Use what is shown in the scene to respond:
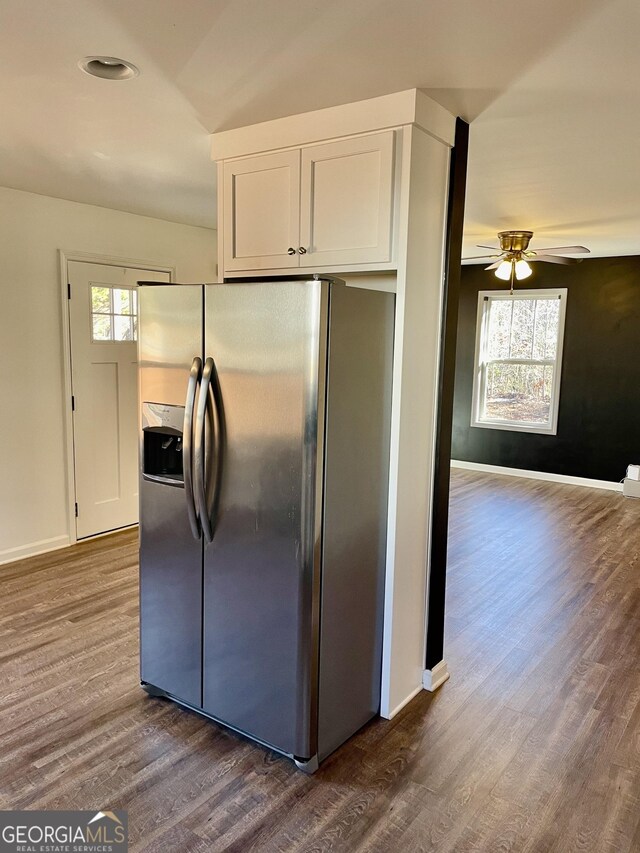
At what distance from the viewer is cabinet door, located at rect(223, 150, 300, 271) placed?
2467mm

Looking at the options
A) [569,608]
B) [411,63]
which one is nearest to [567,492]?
[569,608]

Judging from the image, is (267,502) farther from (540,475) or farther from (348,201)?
(540,475)

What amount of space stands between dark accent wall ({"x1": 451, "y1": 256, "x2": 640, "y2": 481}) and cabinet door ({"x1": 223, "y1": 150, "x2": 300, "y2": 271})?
199 inches

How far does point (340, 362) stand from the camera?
6.84ft

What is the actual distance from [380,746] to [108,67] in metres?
2.63

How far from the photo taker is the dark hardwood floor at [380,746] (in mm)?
1922

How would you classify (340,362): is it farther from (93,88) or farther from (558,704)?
(558,704)

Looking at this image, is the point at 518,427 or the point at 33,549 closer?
the point at 33,549

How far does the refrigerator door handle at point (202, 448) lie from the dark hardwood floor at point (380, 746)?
0.89 meters

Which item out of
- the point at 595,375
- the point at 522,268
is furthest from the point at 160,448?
the point at 595,375

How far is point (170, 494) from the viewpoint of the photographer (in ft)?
7.95

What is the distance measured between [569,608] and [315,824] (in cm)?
225

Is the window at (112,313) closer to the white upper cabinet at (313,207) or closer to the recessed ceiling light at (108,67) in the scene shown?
the white upper cabinet at (313,207)

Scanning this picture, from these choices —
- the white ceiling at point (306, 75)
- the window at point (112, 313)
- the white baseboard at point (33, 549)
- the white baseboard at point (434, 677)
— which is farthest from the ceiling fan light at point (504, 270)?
the white baseboard at point (33, 549)
